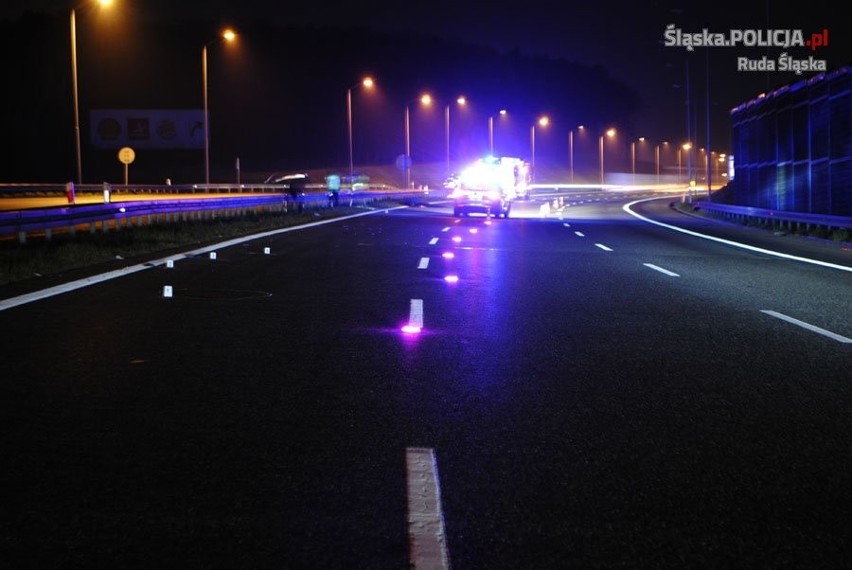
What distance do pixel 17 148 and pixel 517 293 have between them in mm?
105546

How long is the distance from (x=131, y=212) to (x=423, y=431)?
2250 cm

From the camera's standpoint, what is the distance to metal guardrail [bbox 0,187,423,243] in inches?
783

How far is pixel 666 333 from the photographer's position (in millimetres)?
9070

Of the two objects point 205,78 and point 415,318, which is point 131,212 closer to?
point 415,318

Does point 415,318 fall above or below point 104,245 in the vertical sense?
below

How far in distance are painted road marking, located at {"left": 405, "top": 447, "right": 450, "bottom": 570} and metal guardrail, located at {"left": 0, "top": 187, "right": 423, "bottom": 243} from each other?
1613 centimetres

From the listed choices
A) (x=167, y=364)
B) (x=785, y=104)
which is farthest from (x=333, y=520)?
(x=785, y=104)

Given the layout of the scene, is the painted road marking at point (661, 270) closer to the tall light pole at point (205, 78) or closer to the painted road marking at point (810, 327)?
the painted road marking at point (810, 327)

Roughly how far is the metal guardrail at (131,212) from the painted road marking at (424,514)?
16.1 meters

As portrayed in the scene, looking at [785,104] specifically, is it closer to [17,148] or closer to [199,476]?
[199,476]

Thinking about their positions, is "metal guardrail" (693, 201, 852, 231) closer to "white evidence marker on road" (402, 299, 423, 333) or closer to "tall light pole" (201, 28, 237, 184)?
"white evidence marker on road" (402, 299, 423, 333)

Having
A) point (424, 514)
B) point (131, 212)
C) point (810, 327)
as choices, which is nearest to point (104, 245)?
point (131, 212)

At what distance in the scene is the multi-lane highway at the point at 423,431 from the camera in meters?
3.79

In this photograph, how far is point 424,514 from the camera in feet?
13.4
